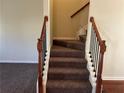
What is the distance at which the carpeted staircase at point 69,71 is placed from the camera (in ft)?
11.3

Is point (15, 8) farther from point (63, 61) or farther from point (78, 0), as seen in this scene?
point (63, 61)

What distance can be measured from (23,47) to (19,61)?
494 millimetres

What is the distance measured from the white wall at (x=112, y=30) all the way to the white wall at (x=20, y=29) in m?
2.26

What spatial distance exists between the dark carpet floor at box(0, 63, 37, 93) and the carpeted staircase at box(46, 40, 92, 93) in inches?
23.7

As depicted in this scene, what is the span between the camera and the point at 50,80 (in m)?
3.69

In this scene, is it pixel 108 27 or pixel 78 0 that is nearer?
pixel 108 27

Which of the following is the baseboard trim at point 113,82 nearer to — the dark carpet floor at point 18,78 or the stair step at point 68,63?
the stair step at point 68,63

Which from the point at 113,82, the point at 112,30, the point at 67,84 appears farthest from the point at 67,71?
the point at 112,30

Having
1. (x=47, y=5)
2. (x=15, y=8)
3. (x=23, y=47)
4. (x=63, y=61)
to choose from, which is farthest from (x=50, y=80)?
(x=15, y=8)

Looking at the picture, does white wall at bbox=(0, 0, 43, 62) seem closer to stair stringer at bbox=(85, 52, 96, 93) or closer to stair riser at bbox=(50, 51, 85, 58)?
stair riser at bbox=(50, 51, 85, 58)

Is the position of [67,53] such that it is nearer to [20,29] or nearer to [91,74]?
[91,74]

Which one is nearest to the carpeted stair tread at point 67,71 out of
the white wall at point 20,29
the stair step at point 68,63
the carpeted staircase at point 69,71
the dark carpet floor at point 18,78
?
the carpeted staircase at point 69,71

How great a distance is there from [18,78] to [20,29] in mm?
1831

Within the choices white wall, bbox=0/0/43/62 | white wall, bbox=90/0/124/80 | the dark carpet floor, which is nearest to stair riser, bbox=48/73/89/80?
the dark carpet floor
